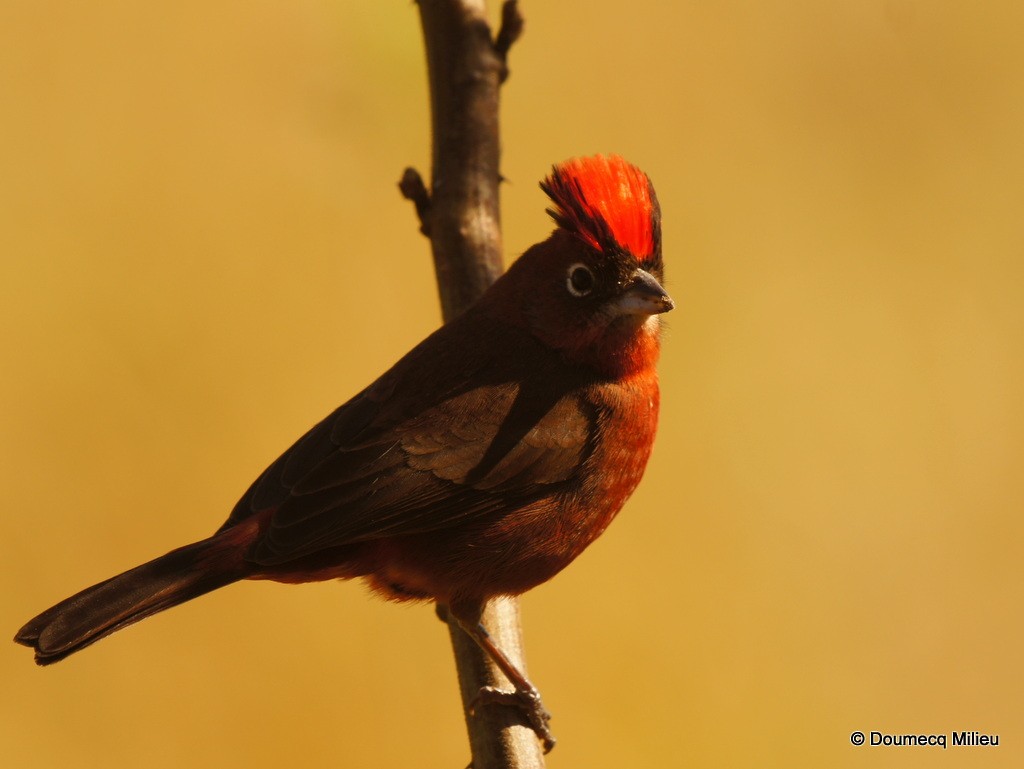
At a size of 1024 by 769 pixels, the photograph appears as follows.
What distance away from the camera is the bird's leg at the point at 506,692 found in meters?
3.36

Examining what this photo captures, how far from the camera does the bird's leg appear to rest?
3355 mm

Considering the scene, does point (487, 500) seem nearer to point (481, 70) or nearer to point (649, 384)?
point (649, 384)

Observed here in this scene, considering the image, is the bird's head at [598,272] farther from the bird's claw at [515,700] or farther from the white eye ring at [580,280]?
the bird's claw at [515,700]

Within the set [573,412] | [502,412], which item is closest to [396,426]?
[502,412]

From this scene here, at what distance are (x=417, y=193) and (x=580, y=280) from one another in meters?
0.83

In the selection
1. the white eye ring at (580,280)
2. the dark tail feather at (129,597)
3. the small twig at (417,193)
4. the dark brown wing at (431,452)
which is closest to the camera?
the dark tail feather at (129,597)

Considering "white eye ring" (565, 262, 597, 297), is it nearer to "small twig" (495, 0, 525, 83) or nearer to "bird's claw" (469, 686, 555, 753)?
"small twig" (495, 0, 525, 83)

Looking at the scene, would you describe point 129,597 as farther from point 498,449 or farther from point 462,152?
point 462,152

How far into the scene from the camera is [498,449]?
11.5 ft

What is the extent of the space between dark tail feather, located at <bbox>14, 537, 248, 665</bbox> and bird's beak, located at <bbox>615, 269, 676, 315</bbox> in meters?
1.34

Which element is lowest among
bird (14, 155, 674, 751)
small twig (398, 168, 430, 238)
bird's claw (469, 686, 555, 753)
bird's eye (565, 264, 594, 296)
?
bird's claw (469, 686, 555, 753)

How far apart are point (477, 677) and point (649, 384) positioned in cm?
108

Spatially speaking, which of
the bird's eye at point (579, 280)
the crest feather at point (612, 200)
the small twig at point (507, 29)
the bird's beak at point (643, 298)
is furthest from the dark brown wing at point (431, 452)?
the small twig at point (507, 29)

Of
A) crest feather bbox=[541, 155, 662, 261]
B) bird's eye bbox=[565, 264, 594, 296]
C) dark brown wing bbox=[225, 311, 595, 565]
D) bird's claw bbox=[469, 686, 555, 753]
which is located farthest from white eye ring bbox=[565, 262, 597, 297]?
bird's claw bbox=[469, 686, 555, 753]
